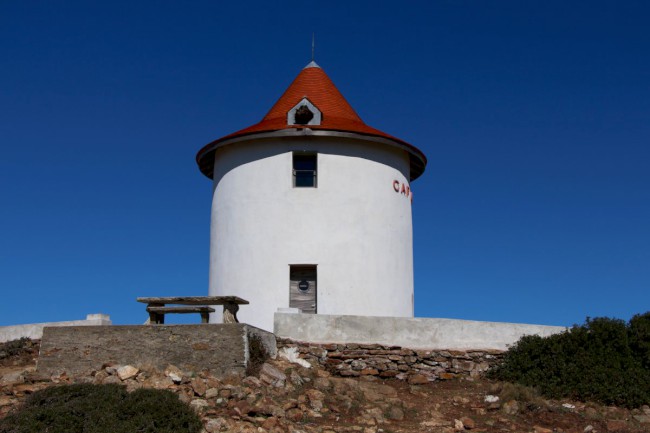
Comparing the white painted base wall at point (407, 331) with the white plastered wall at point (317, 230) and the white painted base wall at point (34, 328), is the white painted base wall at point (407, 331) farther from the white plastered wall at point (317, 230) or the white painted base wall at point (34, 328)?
the white painted base wall at point (34, 328)

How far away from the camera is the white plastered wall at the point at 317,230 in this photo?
21.2 meters

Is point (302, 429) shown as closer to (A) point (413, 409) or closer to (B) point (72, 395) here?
(A) point (413, 409)

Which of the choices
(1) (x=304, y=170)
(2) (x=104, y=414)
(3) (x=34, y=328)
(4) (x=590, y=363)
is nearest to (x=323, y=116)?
(1) (x=304, y=170)

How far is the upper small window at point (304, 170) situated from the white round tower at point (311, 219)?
27 millimetres

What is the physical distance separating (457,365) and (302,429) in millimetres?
5439

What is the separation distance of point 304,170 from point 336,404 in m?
8.45

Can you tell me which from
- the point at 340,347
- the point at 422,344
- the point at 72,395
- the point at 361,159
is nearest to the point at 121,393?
the point at 72,395

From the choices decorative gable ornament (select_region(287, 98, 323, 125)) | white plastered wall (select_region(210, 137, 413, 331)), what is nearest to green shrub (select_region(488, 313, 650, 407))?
white plastered wall (select_region(210, 137, 413, 331))

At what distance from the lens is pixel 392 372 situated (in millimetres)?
17547

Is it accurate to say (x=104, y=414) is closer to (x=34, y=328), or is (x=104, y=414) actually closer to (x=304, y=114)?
(x=34, y=328)

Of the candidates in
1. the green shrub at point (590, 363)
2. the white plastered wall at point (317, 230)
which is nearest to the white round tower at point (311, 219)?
the white plastered wall at point (317, 230)

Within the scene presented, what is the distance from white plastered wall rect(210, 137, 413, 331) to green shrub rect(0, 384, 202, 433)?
24.1 feet

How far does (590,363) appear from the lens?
17.1 metres

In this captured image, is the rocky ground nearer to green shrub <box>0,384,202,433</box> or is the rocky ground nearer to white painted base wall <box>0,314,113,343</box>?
green shrub <box>0,384,202,433</box>
